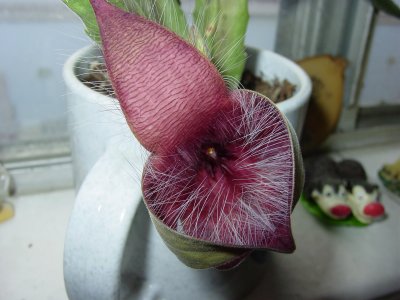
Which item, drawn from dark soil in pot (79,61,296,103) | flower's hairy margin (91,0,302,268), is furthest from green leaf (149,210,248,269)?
dark soil in pot (79,61,296,103)

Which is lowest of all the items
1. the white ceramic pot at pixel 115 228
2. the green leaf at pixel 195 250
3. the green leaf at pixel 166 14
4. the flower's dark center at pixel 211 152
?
the white ceramic pot at pixel 115 228

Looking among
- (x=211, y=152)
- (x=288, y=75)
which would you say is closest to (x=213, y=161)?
(x=211, y=152)

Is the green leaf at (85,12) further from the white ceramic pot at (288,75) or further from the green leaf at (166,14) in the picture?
the white ceramic pot at (288,75)

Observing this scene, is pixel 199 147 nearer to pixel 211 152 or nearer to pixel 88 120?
pixel 211 152

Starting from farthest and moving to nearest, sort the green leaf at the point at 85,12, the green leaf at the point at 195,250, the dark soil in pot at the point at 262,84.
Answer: the dark soil in pot at the point at 262,84 < the green leaf at the point at 85,12 < the green leaf at the point at 195,250

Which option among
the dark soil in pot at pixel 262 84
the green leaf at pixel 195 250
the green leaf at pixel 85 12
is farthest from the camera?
the dark soil in pot at pixel 262 84

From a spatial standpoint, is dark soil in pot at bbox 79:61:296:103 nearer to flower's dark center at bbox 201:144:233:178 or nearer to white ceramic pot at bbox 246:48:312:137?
white ceramic pot at bbox 246:48:312:137

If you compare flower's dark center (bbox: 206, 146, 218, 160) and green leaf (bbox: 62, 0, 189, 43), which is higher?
green leaf (bbox: 62, 0, 189, 43)

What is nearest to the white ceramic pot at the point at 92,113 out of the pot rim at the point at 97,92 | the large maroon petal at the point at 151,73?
the pot rim at the point at 97,92
